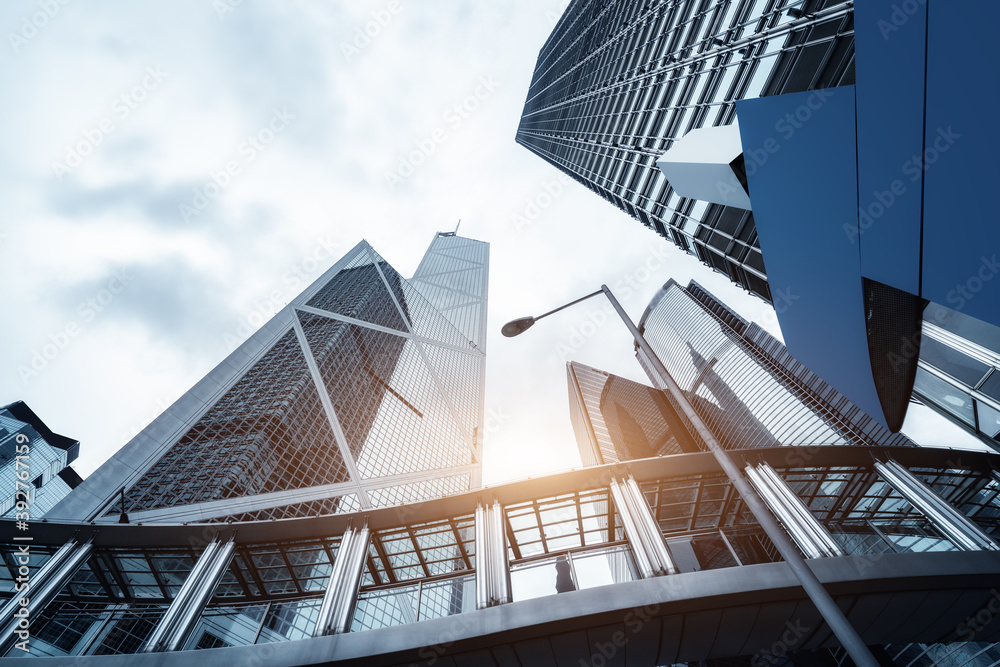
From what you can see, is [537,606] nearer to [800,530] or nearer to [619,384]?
[800,530]

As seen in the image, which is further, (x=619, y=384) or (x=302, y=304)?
(x=619, y=384)

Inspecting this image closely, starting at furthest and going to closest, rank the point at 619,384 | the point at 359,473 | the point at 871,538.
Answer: the point at 619,384
the point at 359,473
the point at 871,538

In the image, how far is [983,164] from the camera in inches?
231

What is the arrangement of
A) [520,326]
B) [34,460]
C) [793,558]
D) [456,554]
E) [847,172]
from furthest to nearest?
[34,460] < [456,554] < [520,326] < [847,172] < [793,558]

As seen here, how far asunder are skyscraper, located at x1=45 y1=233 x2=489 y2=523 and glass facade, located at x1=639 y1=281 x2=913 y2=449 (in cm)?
3959

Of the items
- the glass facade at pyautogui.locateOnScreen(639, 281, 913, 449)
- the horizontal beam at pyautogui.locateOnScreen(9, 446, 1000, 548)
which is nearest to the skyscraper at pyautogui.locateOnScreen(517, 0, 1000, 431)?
the horizontal beam at pyautogui.locateOnScreen(9, 446, 1000, 548)

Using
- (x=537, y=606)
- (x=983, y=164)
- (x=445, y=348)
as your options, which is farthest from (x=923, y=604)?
(x=445, y=348)

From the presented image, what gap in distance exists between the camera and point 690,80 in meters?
23.0

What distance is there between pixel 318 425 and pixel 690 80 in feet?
145

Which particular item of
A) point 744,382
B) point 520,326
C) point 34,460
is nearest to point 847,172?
point 520,326

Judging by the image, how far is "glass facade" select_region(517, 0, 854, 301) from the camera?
1366cm

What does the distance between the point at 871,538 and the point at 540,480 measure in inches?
453

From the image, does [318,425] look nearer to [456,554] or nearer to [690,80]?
[456,554]

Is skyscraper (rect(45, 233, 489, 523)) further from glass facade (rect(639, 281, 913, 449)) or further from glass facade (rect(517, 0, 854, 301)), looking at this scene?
glass facade (rect(639, 281, 913, 449))
